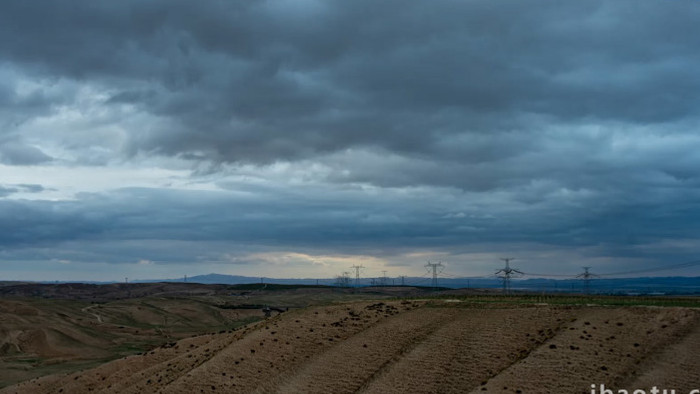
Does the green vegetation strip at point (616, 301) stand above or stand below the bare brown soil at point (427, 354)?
above

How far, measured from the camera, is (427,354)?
45281mm

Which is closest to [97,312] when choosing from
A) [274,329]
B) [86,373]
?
[86,373]

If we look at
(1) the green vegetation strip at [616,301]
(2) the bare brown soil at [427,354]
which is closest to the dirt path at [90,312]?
(2) the bare brown soil at [427,354]

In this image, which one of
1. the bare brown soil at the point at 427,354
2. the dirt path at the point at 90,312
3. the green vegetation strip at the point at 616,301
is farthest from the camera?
the dirt path at the point at 90,312

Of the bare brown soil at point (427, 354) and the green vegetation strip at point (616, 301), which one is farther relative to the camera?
the green vegetation strip at point (616, 301)

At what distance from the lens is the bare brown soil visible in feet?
124

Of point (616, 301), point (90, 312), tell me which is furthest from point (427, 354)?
point (90, 312)

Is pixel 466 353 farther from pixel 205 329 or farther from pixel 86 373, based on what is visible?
pixel 205 329

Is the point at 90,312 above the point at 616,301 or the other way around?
the other way around

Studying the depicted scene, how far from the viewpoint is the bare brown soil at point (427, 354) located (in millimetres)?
37812

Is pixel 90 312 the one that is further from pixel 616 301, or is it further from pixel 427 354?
pixel 616 301

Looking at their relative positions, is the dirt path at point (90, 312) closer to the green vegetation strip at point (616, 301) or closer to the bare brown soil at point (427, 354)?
the bare brown soil at point (427, 354)

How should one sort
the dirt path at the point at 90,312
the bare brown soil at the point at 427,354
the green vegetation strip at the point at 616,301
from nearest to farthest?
the bare brown soil at the point at 427,354 → the green vegetation strip at the point at 616,301 → the dirt path at the point at 90,312

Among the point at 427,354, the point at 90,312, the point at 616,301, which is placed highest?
the point at 616,301
